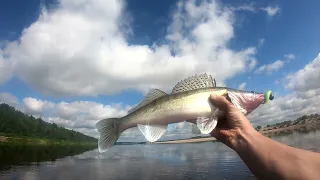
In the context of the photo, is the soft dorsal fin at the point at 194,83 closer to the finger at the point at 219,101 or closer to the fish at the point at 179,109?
the fish at the point at 179,109

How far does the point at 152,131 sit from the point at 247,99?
2.13 m

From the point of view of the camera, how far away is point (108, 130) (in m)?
6.46

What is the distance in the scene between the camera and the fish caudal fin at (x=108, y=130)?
6348 millimetres

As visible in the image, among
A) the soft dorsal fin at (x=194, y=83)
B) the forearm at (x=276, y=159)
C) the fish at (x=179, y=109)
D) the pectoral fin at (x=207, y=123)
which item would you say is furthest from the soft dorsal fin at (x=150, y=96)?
the forearm at (x=276, y=159)

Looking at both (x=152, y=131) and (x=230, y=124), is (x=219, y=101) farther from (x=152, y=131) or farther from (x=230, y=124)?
(x=152, y=131)

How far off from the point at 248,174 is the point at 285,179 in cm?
8180

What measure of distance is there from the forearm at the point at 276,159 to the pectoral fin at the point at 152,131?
6.83 feet

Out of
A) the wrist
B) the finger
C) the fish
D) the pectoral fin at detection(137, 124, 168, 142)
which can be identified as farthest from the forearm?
the pectoral fin at detection(137, 124, 168, 142)

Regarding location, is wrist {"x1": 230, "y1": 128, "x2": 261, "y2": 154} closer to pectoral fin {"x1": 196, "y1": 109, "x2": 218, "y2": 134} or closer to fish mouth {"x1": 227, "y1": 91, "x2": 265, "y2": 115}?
pectoral fin {"x1": 196, "y1": 109, "x2": 218, "y2": 134}

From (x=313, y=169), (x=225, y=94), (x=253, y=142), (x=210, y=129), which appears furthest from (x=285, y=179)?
(x=225, y=94)

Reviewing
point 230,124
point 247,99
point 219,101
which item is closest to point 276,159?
point 230,124

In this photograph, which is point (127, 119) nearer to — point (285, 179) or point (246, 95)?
point (246, 95)

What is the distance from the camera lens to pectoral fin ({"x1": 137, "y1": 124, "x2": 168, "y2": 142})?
19.6ft

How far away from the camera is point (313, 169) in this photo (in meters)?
3.05
